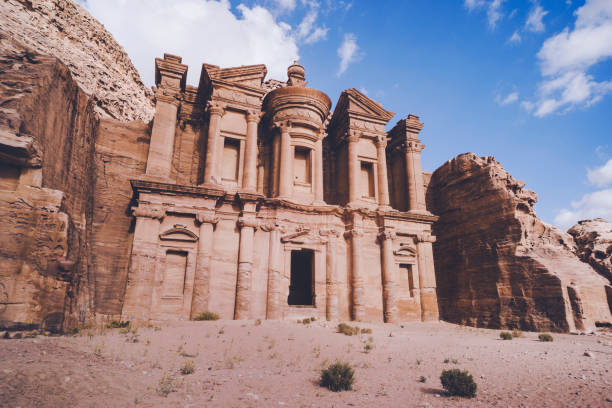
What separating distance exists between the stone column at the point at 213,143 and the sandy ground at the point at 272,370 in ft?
23.3

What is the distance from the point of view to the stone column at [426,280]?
55.9ft

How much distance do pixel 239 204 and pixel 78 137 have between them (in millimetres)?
7119

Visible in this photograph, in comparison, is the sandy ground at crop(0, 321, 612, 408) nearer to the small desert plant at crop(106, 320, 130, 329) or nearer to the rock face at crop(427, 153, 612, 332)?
the small desert plant at crop(106, 320, 130, 329)

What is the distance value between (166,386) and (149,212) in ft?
30.2

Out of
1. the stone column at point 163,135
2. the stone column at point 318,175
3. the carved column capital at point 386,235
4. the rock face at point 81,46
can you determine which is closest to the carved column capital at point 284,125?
the stone column at point 318,175

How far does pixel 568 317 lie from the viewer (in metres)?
14.2

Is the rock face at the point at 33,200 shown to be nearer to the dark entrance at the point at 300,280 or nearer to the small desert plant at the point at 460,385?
the small desert plant at the point at 460,385

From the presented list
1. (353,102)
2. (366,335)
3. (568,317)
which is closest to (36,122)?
(366,335)

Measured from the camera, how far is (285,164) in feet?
54.7

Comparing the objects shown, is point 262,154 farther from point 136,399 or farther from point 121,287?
point 136,399

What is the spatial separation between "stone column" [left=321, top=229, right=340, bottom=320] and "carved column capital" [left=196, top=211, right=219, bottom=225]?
5.28m

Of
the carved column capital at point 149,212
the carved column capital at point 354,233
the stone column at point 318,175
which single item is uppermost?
the stone column at point 318,175

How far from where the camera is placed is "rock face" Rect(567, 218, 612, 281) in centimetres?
1767

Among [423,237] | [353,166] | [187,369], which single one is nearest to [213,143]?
A: [353,166]
